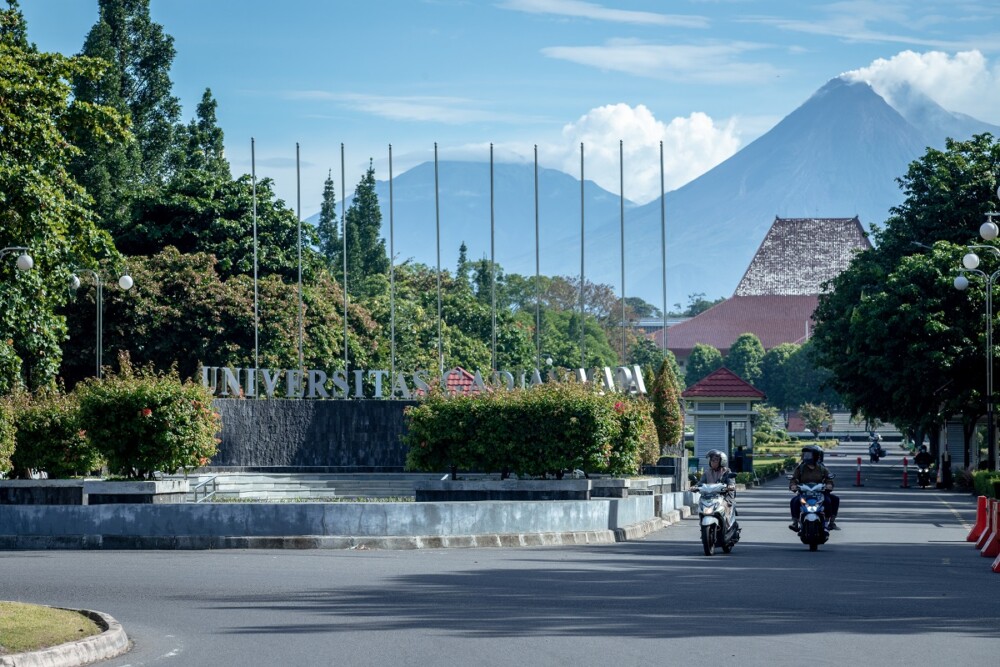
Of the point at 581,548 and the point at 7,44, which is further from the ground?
the point at 7,44

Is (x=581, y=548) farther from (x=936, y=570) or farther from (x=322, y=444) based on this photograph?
(x=322, y=444)

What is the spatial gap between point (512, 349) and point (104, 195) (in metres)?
32.6

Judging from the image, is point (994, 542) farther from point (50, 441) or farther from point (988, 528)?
point (50, 441)

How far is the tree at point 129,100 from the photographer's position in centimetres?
6600

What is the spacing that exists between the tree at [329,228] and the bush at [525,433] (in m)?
76.8

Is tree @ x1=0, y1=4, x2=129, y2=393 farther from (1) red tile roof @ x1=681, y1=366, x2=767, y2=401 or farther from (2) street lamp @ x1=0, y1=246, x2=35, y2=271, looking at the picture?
(1) red tile roof @ x1=681, y1=366, x2=767, y2=401

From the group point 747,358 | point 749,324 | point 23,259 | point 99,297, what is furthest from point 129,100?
point 749,324

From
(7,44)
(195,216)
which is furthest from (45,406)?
(195,216)

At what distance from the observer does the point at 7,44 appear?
92.0 feet

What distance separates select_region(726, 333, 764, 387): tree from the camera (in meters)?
168

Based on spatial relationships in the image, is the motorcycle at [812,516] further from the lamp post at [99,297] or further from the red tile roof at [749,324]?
the red tile roof at [749,324]

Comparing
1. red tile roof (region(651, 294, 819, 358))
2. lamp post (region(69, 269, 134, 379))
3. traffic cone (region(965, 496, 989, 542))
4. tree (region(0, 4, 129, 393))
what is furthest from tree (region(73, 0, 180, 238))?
red tile roof (region(651, 294, 819, 358))

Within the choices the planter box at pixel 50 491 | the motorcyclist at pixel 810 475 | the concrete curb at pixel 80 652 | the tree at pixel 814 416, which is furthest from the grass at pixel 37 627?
the tree at pixel 814 416

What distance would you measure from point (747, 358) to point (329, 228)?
71242 mm
